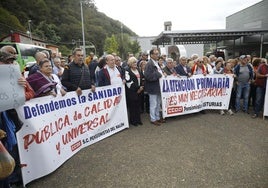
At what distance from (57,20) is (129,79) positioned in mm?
85924

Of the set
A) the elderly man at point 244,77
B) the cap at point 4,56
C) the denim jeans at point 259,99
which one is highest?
the cap at point 4,56

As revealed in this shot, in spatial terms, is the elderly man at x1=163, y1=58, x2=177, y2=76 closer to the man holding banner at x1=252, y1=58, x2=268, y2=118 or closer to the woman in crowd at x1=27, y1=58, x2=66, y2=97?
the man holding banner at x1=252, y1=58, x2=268, y2=118

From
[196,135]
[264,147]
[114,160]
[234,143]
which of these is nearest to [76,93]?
[114,160]

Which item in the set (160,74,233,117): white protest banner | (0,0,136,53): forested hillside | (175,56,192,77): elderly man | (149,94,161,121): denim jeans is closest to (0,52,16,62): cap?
(149,94,161,121): denim jeans

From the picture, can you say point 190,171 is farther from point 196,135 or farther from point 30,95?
point 30,95

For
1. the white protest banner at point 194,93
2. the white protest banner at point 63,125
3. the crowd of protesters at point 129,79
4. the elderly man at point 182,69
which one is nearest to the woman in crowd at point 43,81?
the crowd of protesters at point 129,79

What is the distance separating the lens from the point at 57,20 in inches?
3219

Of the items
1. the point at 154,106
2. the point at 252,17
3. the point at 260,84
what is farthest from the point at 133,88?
the point at 252,17

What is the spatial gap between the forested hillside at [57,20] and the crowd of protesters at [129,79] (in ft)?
131

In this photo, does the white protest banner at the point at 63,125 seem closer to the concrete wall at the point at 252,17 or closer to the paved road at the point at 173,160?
the paved road at the point at 173,160

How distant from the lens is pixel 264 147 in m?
4.29

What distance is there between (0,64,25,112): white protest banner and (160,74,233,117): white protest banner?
13.1 ft

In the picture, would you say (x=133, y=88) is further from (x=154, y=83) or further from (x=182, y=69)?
(x=182, y=69)

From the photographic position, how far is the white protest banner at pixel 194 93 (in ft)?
20.1
